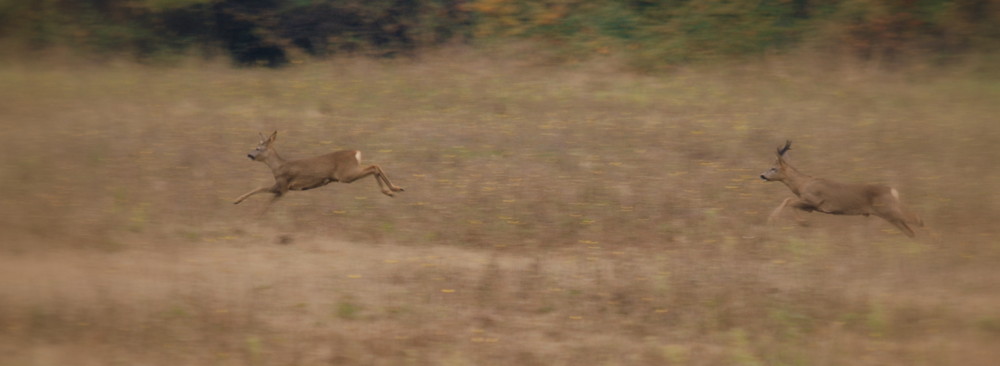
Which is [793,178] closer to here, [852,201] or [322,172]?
[852,201]

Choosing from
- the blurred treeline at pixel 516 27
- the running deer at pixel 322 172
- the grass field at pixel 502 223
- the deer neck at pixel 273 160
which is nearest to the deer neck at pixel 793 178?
the grass field at pixel 502 223

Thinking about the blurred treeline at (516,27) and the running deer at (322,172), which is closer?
Answer: the running deer at (322,172)

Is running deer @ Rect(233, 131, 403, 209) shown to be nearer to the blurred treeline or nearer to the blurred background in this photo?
the blurred background

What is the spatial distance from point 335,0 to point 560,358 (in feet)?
43.8

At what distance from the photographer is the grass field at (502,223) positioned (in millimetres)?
7363

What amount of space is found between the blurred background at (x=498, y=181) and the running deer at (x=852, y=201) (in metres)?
0.22

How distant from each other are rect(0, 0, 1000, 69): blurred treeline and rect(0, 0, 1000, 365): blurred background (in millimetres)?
46

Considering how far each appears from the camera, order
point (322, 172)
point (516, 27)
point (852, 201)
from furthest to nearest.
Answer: point (516, 27) → point (322, 172) → point (852, 201)

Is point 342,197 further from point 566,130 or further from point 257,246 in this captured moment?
point 566,130

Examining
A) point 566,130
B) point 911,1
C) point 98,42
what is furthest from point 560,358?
point 98,42

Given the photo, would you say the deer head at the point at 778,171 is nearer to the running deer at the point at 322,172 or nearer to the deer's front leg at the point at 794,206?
the deer's front leg at the point at 794,206

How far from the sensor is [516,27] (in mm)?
18188

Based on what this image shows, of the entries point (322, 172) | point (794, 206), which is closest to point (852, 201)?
point (794, 206)

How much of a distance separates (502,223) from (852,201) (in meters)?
3.10
